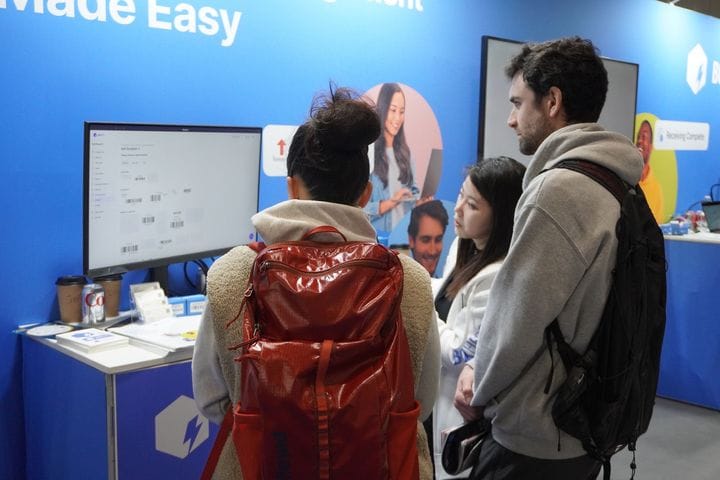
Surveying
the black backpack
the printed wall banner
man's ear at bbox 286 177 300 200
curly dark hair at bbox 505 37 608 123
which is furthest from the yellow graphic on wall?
man's ear at bbox 286 177 300 200

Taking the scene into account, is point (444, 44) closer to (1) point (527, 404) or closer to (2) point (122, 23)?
(2) point (122, 23)

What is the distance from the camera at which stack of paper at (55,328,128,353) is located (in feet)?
6.77

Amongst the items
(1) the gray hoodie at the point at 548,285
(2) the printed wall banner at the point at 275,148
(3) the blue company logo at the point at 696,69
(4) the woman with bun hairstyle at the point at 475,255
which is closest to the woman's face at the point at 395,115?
(2) the printed wall banner at the point at 275,148

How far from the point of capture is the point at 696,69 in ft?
18.5

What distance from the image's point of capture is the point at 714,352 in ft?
13.0

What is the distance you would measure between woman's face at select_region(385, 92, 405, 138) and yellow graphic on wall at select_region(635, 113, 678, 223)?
2.35 meters

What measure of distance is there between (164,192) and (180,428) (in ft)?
2.52

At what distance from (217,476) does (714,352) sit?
348cm

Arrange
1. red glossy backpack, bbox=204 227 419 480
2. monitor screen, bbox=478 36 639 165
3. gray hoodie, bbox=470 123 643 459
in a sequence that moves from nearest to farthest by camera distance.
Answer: red glossy backpack, bbox=204 227 419 480 < gray hoodie, bbox=470 123 643 459 < monitor screen, bbox=478 36 639 165

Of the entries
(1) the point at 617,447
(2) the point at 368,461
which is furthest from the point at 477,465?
(2) the point at 368,461

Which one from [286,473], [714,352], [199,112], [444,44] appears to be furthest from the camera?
[714,352]

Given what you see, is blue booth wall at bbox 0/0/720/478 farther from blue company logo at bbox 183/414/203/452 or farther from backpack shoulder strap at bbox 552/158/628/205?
backpack shoulder strap at bbox 552/158/628/205

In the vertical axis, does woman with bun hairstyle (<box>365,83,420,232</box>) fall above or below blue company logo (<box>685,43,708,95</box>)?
below

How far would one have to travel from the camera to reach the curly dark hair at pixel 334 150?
4.18 ft
